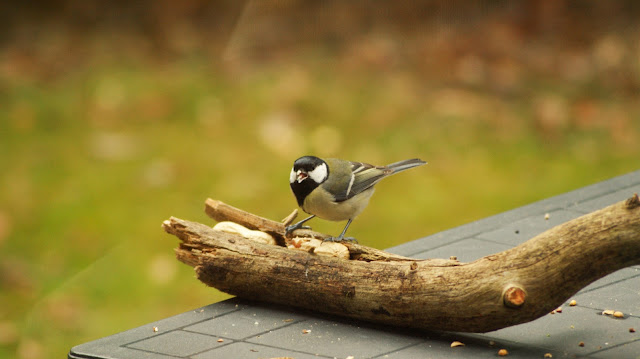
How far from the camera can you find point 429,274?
3.98 meters

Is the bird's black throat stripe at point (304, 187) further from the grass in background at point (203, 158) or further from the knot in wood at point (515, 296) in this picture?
the grass in background at point (203, 158)

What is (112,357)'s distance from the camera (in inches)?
155

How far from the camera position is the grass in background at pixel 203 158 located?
6.74m

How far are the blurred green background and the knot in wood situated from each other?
3128 mm

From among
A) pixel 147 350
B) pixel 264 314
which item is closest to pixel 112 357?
pixel 147 350

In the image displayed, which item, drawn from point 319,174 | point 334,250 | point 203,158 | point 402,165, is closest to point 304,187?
point 319,174

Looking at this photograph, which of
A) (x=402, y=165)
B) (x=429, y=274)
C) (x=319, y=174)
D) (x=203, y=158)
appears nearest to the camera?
(x=429, y=274)

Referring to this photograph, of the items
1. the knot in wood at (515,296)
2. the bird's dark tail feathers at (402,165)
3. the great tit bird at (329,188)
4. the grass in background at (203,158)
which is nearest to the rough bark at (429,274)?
the knot in wood at (515,296)

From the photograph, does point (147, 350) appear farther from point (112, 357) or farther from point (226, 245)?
point (226, 245)

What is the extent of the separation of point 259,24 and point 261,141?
3258mm

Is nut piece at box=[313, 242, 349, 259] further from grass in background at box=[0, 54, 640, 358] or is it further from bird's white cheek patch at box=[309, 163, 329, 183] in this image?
grass in background at box=[0, 54, 640, 358]

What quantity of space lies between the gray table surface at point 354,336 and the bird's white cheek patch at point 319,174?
1.88 feet

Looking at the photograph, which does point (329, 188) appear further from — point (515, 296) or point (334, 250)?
point (515, 296)

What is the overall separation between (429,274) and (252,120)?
576 cm
